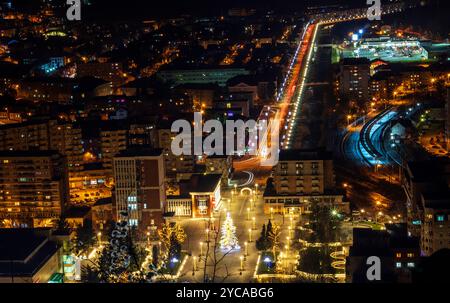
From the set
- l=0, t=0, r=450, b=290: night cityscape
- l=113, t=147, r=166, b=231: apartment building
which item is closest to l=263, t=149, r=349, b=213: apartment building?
l=0, t=0, r=450, b=290: night cityscape

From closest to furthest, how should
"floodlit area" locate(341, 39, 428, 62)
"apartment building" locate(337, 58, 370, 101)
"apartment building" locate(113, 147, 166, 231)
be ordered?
1. "apartment building" locate(113, 147, 166, 231)
2. "apartment building" locate(337, 58, 370, 101)
3. "floodlit area" locate(341, 39, 428, 62)

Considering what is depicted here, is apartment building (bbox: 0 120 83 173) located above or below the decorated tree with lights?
above

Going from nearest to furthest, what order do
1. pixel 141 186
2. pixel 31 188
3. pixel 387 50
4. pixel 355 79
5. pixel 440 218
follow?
pixel 440 218 < pixel 141 186 < pixel 31 188 < pixel 355 79 < pixel 387 50

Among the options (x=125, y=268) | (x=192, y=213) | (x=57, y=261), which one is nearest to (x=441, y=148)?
(x=192, y=213)

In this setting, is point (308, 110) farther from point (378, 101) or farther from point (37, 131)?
point (37, 131)

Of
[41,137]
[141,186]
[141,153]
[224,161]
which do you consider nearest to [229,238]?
A: [141,186]

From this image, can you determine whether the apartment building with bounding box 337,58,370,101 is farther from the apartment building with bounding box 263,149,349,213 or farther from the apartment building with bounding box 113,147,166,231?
the apartment building with bounding box 113,147,166,231

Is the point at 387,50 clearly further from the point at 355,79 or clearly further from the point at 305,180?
the point at 305,180

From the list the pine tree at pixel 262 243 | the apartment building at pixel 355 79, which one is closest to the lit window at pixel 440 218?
the pine tree at pixel 262 243
